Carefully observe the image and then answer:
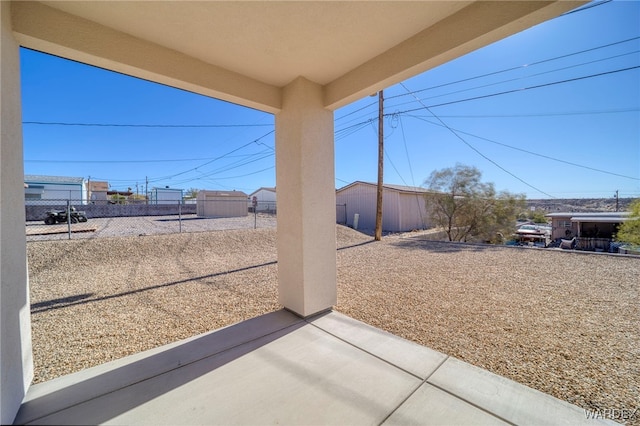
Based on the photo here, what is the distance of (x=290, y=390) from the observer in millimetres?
1647

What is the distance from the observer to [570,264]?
538 cm

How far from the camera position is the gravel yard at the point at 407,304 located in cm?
202

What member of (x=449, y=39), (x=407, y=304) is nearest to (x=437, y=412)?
(x=407, y=304)

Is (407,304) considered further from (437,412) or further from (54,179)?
(54,179)

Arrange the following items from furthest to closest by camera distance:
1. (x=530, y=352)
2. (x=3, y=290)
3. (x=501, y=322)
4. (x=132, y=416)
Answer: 1. (x=501, y=322)
2. (x=530, y=352)
3. (x=132, y=416)
4. (x=3, y=290)

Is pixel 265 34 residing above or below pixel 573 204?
above

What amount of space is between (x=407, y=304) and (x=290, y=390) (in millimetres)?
2200

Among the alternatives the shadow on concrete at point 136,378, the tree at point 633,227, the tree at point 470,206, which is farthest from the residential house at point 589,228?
the shadow on concrete at point 136,378

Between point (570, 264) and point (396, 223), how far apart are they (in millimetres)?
8384

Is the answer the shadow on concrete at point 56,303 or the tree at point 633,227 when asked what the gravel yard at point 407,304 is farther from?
the tree at point 633,227

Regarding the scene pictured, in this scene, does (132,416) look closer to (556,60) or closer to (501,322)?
(501,322)

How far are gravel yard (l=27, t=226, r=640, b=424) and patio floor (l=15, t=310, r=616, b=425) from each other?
0.98 ft

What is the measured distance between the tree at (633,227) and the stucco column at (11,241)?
49.8ft

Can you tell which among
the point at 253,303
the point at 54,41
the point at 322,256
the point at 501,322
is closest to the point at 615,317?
the point at 501,322
